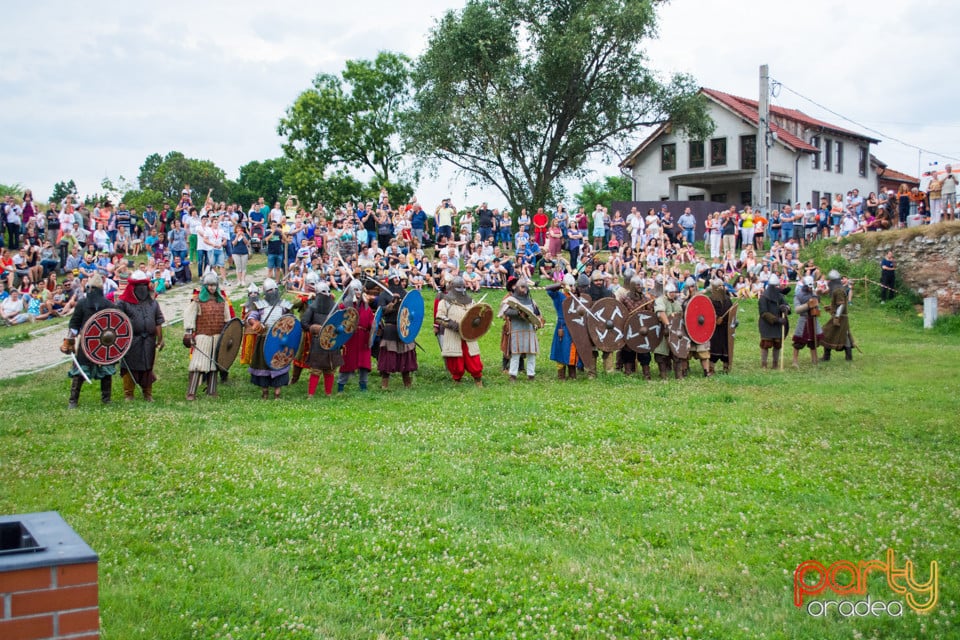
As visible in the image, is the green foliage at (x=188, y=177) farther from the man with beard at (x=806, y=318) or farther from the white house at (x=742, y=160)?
the man with beard at (x=806, y=318)

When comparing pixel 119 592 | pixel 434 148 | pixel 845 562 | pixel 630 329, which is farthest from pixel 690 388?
pixel 434 148

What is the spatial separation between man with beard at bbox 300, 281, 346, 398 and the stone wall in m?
17.8

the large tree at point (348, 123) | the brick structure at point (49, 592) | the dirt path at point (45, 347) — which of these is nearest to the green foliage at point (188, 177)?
the large tree at point (348, 123)

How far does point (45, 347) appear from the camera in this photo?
1678 centimetres

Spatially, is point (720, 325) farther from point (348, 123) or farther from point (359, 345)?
point (348, 123)

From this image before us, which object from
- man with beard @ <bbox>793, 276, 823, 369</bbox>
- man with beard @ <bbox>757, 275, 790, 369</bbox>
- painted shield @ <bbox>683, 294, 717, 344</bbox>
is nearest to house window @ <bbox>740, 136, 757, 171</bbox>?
man with beard @ <bbox>793, 276, 823, 369</bbox>

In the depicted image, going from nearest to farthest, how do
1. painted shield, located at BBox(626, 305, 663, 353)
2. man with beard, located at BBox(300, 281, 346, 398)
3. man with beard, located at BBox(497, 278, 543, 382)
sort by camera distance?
man with beard, located at BBox(300, 281, 346, 398) < man with beard, located at BBox(497, 278, 543, 382) < painted shield, located at BBox(626, 305, 663, 353)

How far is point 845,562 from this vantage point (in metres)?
5.88

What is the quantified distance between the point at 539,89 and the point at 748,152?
13706 mm

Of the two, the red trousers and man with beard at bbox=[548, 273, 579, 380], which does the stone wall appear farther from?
the red trousers

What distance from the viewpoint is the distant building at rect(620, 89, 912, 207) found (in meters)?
41.9

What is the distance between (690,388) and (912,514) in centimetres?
607

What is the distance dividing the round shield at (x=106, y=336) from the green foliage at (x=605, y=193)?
49369 millimetres

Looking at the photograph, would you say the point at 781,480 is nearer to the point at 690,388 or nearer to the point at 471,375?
the point at 690,388
